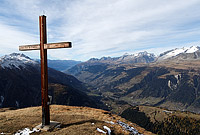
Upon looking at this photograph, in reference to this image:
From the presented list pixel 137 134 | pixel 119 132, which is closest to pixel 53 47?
pixel 119 132

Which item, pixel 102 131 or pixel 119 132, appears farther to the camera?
pixel 119 132

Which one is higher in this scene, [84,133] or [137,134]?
[84,133]

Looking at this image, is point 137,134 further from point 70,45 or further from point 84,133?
point 70,45

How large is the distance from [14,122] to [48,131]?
7.60 metres

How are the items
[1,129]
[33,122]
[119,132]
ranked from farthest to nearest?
1. [33,122]
2. [119,132]
3. [1,129]

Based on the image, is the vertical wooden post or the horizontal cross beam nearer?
the horizontal cross beam

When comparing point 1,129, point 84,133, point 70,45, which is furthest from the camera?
point 1,129

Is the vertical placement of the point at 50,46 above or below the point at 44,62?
above

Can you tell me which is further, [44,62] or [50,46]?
[44,62]

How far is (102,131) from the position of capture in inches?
806

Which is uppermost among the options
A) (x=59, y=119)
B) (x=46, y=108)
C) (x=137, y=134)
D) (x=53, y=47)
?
(x=53, y=47)

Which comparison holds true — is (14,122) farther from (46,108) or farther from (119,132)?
(119,132)

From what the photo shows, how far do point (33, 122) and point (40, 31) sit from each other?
14.6 meters

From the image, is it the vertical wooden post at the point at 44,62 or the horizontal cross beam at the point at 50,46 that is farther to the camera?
the vertical wooden post at the point at 44,62
